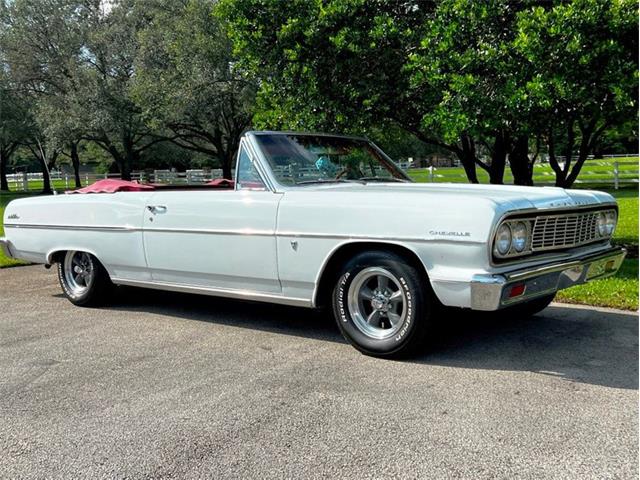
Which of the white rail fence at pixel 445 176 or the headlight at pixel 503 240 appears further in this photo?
the white rail fence at pixel 445 176

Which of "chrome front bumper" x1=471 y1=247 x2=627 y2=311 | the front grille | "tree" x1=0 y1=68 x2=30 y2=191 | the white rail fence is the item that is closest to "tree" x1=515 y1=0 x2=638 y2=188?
the white rail fence

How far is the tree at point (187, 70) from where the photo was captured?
22625mm

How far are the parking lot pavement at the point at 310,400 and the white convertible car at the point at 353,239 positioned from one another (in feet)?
1.36

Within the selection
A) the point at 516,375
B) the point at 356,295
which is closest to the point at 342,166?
the point at 356,295

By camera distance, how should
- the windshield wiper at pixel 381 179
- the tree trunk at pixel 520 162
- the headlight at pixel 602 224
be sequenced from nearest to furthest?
the headlight at pixel 602 224
the windshield wiper at pixel 381 179
the tree trunk at pixel 520 162

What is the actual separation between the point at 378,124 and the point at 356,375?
5.48 m

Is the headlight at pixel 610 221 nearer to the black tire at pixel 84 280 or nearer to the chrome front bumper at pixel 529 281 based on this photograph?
the chrome front bumper at pixel 529 281

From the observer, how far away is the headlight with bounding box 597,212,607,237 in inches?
199

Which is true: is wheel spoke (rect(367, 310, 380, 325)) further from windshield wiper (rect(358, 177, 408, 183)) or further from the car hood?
windshield wiper (rect(358, 177, 408, 183))

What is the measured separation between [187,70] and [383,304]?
66.2ft

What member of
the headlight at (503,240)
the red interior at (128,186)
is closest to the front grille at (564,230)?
the headlight at (503,240)

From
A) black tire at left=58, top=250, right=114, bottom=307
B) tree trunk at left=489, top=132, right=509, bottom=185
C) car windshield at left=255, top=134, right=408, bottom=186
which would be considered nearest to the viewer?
car windshield at left=255, top=134, right=408, bottom=186

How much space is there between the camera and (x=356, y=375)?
13.7ft

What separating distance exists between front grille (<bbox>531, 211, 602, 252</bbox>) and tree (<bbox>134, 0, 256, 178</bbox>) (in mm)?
17517
